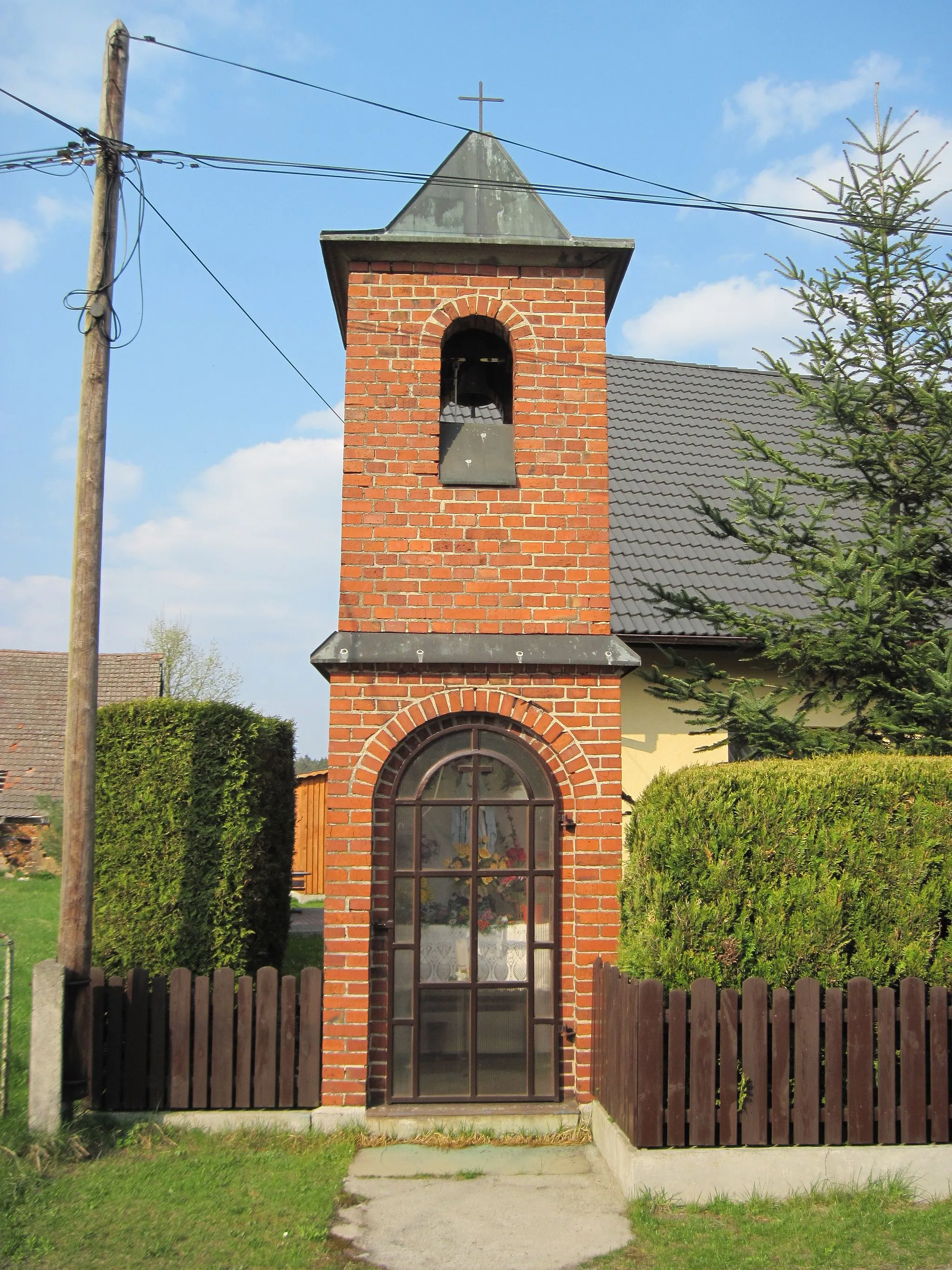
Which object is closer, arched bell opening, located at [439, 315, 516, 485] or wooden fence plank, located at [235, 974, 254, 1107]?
wooden fence plank, located at [235, 974, 254, 1107]

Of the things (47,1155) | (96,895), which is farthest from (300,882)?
(47,1155)

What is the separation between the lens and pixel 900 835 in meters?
5.94

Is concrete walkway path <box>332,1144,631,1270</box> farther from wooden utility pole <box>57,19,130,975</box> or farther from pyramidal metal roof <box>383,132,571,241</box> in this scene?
pyramidal metal roof <box>383,132,571,241</box>

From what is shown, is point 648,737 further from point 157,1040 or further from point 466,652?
point 157,1040

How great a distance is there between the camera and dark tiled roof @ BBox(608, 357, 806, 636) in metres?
10.6

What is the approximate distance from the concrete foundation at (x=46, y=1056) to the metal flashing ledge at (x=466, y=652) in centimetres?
245

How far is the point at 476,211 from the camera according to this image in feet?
23.8

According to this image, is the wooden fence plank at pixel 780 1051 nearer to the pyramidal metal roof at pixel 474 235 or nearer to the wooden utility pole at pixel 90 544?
the wooden utility pole at pixel 90 544

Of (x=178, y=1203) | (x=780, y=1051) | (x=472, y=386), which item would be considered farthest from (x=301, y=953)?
(x=780, y=1051)

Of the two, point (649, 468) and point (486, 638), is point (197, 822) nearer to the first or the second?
point (486, 638)

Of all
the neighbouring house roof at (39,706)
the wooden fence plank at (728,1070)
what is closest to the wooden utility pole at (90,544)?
the wooden fence plank at (728,1070)

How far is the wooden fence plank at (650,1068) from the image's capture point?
18.1 feet

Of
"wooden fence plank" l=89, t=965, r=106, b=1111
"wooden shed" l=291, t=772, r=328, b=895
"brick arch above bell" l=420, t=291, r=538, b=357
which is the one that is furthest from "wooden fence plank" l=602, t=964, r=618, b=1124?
"wooden shed" l=291, t=772, r=328, b=895

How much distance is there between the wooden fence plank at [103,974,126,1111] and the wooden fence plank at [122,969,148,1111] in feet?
0.09
